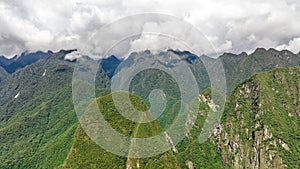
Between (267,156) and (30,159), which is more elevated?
(267,156)

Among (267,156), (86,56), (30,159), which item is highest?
(86,56)

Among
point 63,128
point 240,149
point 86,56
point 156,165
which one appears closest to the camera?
point 86,56

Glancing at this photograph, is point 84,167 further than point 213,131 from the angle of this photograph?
No

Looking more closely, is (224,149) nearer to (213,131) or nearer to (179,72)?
(213,131)

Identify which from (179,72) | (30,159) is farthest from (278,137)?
(179,72)

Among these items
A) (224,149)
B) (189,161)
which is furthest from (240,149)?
(189,161)

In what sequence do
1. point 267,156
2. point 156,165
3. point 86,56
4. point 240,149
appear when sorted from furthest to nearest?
point 240,149
point 267,156
point 156,165
point 86,56

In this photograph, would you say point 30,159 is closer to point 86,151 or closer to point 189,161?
point 189,161
